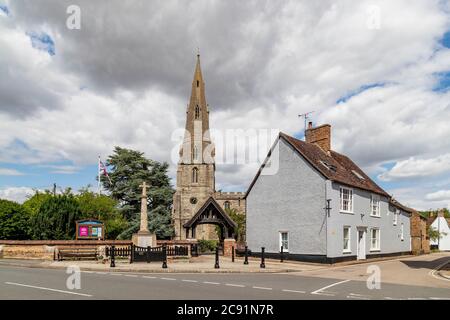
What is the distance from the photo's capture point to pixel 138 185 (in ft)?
170

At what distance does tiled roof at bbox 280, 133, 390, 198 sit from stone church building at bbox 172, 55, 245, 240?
136ft

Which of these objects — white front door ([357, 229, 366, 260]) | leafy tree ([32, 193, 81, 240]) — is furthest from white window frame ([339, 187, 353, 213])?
leafy tree ([32, 193, 81, 240])

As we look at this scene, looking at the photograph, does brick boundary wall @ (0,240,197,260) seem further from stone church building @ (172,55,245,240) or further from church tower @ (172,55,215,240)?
church tower @ (172,55,215,240)

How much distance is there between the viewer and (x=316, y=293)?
12.5 m

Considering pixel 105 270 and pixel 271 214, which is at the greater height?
pixel 271 214

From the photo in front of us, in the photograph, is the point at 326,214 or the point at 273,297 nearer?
the point at 273,297

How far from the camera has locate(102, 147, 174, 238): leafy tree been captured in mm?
49531

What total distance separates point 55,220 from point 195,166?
45.7 metres

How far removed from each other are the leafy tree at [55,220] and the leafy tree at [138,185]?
49.3 ft

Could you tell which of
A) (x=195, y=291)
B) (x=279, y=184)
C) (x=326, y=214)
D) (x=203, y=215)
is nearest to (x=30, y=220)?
(x=203, y=215)

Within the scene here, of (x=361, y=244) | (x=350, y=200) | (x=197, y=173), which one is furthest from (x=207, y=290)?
(x=197, y=173)

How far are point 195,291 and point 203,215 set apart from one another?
20.9 m
